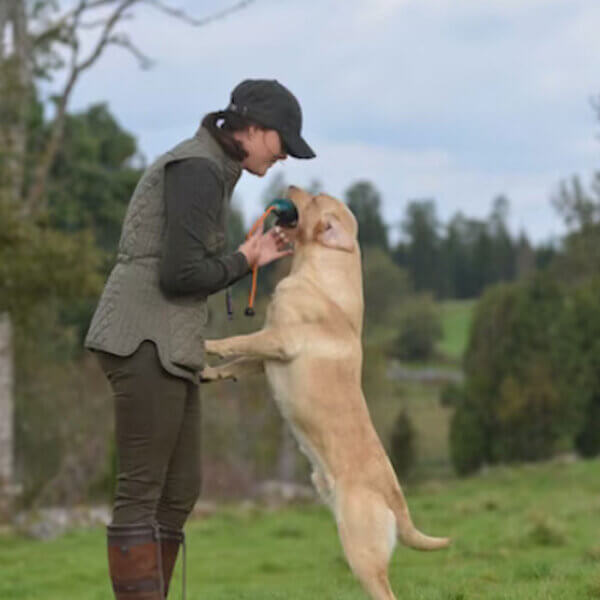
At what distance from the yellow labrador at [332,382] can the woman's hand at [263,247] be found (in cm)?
46

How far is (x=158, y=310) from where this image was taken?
3.27m

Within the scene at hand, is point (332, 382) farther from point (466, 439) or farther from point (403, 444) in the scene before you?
point (466, 439)

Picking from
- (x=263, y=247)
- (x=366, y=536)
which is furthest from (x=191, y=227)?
(x=366, y=536)

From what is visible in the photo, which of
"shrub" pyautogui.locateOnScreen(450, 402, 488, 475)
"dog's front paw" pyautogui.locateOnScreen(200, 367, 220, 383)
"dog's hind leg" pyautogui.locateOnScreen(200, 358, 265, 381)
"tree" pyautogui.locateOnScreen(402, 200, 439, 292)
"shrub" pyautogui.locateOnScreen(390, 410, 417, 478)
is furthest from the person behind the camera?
"shrub" pyautogui.locateOnScreen(450, 402, 488, 475)

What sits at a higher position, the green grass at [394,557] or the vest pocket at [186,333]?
the vest pocket at [186,333]

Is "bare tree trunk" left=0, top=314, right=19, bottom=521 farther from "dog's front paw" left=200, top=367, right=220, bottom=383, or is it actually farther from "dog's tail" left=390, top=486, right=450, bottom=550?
"dog's tail" left=390, top=486, right=450, bottom=550

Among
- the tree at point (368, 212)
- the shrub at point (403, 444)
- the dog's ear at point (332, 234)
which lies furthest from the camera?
the tree at point (368, 212)

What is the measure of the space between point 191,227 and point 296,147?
19.4 inches

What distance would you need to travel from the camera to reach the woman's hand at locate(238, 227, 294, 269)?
348 centimetres

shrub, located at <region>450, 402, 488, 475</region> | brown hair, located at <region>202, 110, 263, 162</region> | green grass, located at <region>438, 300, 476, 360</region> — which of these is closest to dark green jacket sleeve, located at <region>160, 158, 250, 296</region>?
brown hair, located at <region>202, 110, 263, 162</region>

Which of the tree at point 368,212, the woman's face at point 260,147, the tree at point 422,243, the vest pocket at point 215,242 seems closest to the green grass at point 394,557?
the vest pocket at point 215,242

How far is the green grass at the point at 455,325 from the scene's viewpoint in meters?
16.6

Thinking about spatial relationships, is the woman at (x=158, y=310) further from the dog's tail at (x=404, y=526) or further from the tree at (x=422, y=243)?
the tree at (x=422, y=243)

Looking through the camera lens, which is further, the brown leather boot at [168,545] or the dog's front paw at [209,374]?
the dog's front paw at [209,374]
